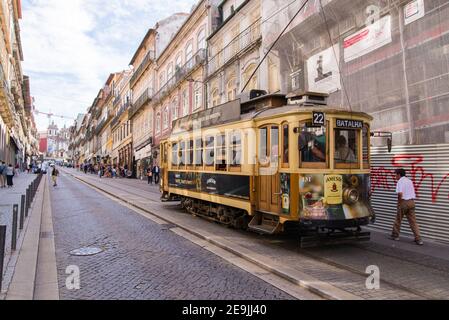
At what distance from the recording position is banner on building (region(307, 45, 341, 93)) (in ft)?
40.5

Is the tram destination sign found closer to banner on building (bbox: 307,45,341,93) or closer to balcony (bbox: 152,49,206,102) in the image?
banner on building (bbox: 307,45,341,93)

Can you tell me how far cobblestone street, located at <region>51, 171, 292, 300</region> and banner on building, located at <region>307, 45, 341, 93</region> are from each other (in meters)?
6.56

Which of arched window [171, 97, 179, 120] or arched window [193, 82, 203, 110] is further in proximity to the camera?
arched window [171, 97, 179, 120]

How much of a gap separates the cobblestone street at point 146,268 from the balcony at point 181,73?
60.5 ft

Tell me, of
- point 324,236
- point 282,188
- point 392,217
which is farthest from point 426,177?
point 282,188

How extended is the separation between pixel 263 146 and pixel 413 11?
4.72 meters

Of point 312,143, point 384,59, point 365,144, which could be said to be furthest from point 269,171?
point 384,59

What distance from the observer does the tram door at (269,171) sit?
27.1ft

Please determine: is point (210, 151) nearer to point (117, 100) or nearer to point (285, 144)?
point (285, 144)

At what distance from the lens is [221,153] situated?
10.3 m

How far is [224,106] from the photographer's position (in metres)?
10.6
